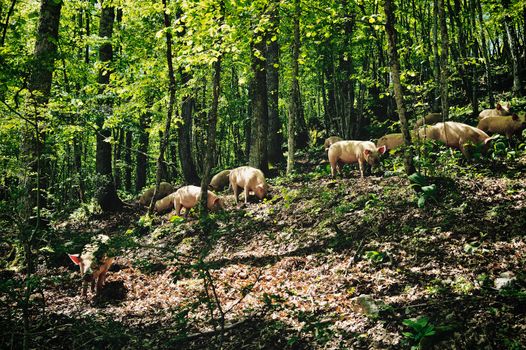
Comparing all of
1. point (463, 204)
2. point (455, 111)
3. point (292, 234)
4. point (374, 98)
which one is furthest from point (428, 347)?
point (374, 98)

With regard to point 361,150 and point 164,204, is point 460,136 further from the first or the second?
point 164,204

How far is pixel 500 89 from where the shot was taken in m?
15.6

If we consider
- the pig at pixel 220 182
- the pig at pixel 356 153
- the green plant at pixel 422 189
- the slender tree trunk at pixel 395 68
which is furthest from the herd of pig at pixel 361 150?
the pig at pixel 220 182

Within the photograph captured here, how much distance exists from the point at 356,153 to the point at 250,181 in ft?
10.5

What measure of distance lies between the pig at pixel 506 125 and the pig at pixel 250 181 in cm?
621

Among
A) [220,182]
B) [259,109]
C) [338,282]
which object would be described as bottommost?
[338,282]

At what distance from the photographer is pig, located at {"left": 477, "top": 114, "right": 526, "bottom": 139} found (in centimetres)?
869

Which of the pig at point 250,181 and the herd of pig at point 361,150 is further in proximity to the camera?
the pig at point 250,181

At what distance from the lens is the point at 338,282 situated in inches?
210

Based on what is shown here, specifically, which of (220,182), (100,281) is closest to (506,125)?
(220,182)

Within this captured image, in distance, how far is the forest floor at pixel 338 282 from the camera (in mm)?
3801

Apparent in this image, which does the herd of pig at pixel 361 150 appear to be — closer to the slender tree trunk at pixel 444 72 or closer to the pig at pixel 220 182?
the slender tree trunk at pixel 444 72

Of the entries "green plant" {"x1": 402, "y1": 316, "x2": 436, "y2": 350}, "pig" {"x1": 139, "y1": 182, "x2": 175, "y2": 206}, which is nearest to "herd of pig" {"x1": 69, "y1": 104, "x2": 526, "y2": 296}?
"pig" {"x1": 139, "y1": 182, "x2": 175, "y2": 206}

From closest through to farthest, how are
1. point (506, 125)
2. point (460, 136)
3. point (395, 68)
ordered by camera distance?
point (395, 68) → point (460, 136) → point (506, 125)
